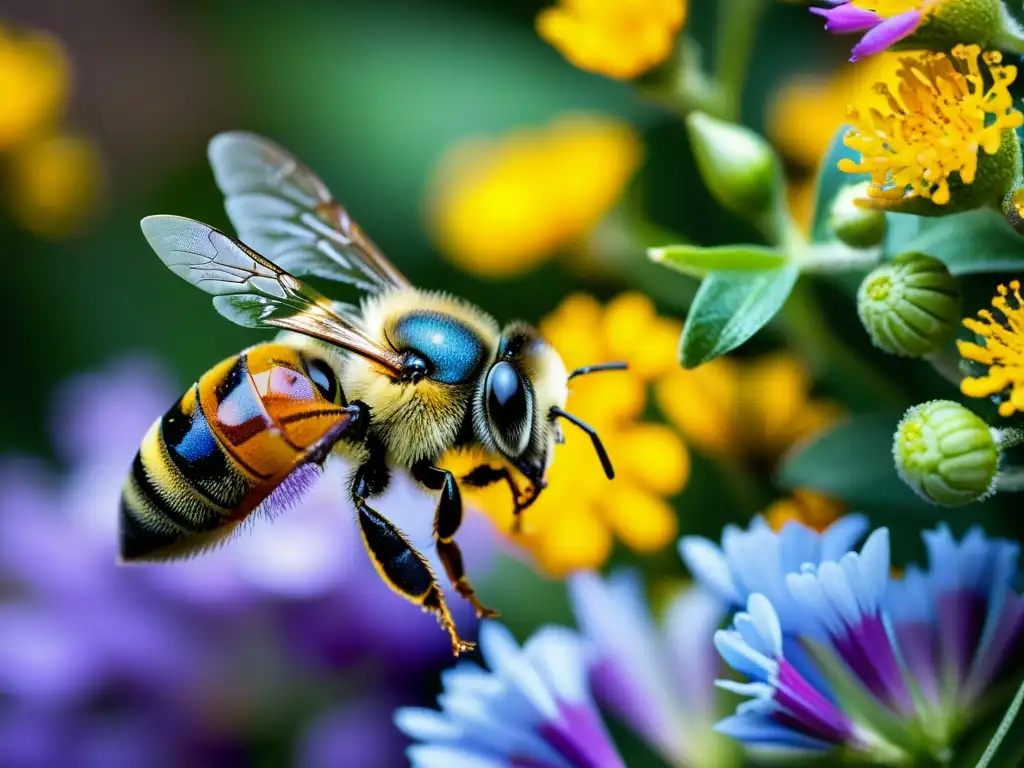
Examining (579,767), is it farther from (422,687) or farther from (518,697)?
(422,687)

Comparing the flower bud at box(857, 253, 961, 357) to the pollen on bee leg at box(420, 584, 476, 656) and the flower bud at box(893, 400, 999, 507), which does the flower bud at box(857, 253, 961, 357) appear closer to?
the flower bud at box(893, 400, 999, 507)

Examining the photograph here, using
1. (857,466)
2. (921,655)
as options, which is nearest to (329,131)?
(857,466)

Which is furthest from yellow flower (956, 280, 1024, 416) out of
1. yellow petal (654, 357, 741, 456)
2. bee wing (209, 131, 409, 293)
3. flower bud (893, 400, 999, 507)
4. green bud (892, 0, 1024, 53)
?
bee wing (209, 131, 409, 293)

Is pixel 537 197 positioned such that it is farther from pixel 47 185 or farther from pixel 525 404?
pixel 47 185

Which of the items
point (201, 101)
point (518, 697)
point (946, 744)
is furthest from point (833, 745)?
point (201, 101)

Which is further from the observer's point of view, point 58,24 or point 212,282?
point 58,24

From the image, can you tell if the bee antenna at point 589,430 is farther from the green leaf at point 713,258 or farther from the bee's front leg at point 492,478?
the green leaf at point 713,258
